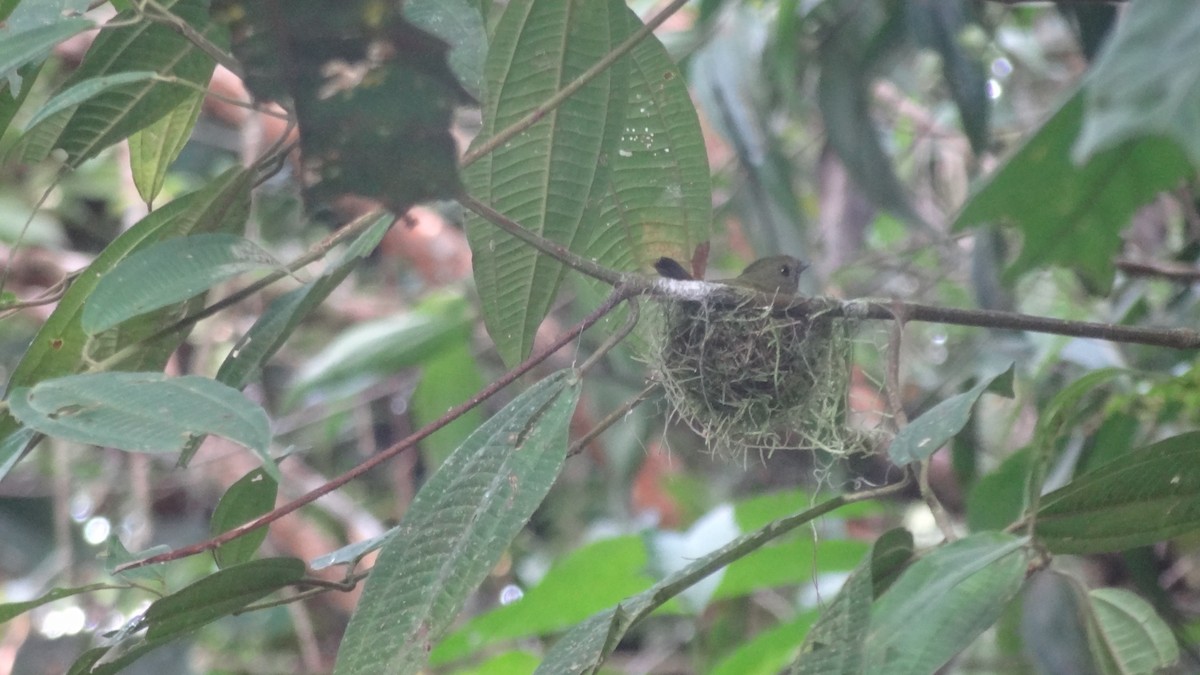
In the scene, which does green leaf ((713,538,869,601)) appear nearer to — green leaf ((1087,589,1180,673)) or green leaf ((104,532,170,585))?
green leaf ((1087,589,1180,673))

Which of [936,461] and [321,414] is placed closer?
[936,461]

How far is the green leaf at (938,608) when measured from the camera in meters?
1.10

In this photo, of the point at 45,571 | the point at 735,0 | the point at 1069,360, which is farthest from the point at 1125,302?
the point at 45,571

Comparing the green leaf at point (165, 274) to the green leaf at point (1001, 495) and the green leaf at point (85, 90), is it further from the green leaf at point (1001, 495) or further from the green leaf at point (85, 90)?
the green leaf at point (1001, 495)

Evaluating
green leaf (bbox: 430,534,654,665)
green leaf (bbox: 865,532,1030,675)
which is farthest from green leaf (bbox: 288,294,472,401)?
green leaf (bbox: 865,532,1030,675)

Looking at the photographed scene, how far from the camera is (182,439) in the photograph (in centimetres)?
96

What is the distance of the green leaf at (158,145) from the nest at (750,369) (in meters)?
0.76

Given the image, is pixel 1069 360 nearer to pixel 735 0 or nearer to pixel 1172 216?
pixel 1172 216

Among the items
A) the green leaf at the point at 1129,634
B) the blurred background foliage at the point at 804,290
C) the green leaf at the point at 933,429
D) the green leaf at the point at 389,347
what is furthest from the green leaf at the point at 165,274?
the green leaf at the point at 389,347

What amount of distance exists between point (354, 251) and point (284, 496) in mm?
3937

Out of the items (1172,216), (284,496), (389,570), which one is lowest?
(284,496)

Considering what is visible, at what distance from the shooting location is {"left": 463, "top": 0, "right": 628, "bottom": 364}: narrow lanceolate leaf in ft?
4.58

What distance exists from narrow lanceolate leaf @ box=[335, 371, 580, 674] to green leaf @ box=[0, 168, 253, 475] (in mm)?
489

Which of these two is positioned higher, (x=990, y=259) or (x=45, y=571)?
(x=990, y=259)
